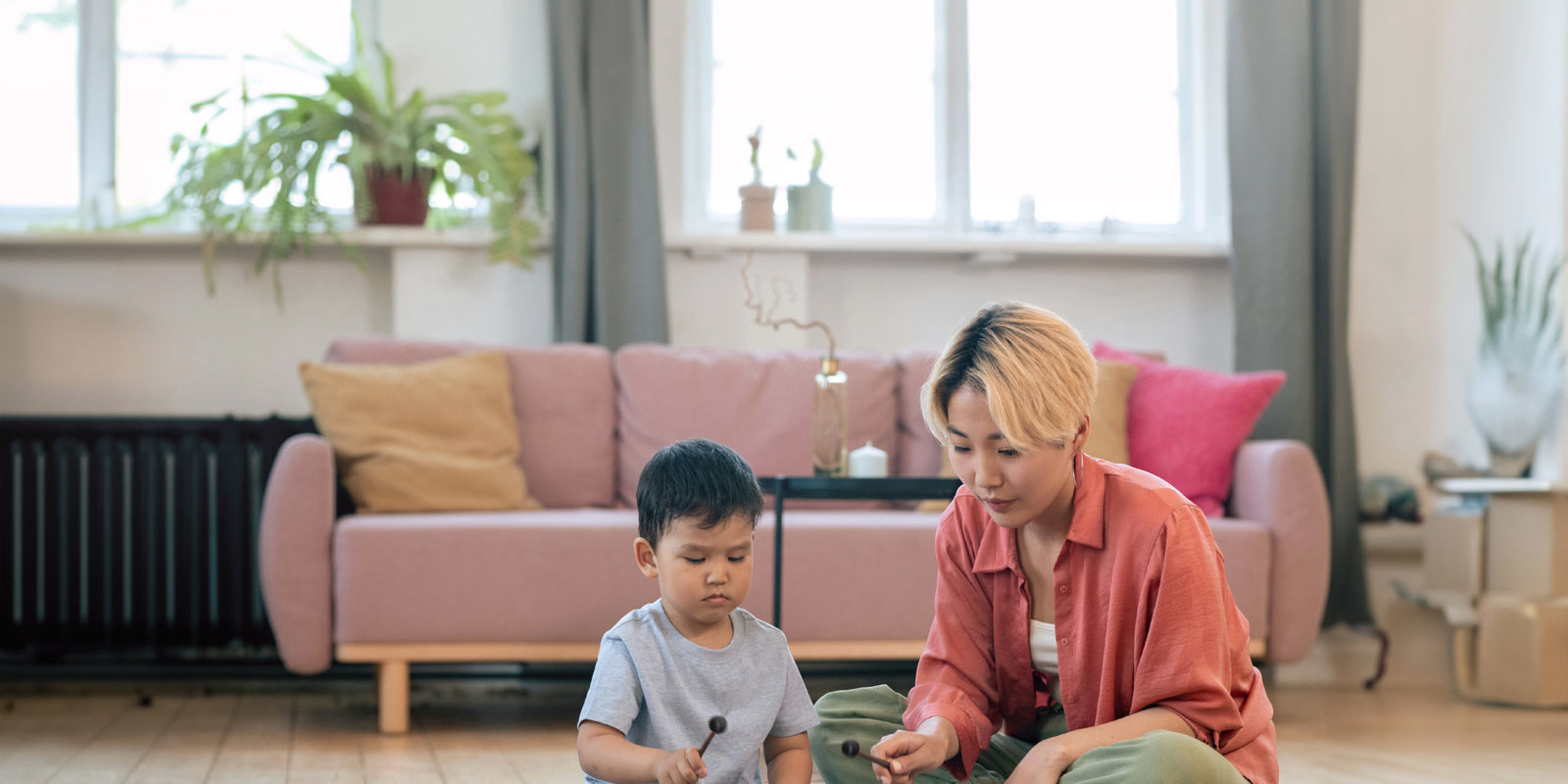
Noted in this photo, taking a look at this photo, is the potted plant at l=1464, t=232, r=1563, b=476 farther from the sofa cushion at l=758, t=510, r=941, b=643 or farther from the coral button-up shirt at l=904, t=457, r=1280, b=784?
the coral button-up shirt at l=904, t=457, r=1280, b=784

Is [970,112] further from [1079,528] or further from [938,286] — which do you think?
[1079,528]

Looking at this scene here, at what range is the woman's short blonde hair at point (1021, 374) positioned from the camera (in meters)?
1.22

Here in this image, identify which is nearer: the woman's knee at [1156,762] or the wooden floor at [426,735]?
the woman's knee at [1156,762]

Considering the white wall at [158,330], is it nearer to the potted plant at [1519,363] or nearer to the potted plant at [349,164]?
the potted plant at [349,164]

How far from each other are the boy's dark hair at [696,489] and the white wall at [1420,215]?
2843mm

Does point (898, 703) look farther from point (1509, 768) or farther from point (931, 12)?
point (931, 12)

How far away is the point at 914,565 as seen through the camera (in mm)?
2672

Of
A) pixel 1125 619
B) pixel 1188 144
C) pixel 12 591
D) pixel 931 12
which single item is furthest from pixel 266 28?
pixel 1125 619

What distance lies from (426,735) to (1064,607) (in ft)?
5.48

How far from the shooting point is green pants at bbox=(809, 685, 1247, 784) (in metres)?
1.21

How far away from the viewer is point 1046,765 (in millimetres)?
1238

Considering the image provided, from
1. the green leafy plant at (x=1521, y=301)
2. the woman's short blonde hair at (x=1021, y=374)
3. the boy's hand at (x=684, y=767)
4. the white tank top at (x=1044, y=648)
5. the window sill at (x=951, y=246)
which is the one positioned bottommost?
the boy's hand at (x=684, y=767)

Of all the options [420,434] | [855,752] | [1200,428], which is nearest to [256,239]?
[420,434]

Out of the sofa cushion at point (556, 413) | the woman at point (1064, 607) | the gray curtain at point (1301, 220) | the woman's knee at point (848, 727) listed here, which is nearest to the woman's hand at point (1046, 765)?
the woman at point (1064, 607)
